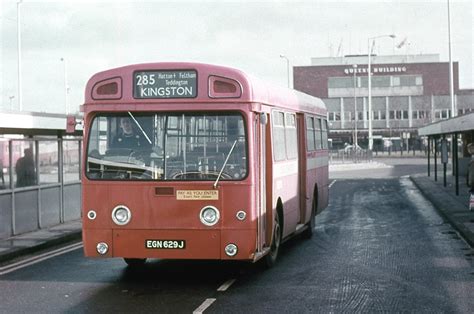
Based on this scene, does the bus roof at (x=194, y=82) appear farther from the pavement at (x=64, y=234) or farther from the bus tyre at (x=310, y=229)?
the bus tyre at (x=310, y=229)

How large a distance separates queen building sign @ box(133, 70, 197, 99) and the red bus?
0.04 feet

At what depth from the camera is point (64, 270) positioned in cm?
1230

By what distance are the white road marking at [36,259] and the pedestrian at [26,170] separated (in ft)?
7.83

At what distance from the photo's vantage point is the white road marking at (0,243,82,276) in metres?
12.6

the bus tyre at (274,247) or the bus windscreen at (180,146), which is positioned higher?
the bus windscreen at (180,146)

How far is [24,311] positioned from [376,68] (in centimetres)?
10233

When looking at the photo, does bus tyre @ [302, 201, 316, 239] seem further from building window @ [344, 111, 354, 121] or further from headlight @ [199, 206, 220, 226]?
building window @ [344, 111, 354, 121]

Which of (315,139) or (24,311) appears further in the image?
(315,139)

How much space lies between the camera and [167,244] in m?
10.5

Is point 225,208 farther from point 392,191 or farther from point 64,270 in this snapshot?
point 392,191

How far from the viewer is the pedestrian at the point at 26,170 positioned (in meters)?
17.2

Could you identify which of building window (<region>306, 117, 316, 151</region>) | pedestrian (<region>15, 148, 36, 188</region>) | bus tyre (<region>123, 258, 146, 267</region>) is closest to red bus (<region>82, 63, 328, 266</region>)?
bus tyre (<region>123, 258, 146, 267</region>)

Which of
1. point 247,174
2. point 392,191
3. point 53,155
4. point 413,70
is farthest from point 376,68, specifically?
point 247,174

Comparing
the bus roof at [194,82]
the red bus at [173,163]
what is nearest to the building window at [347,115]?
the bus roof at [194,82]
